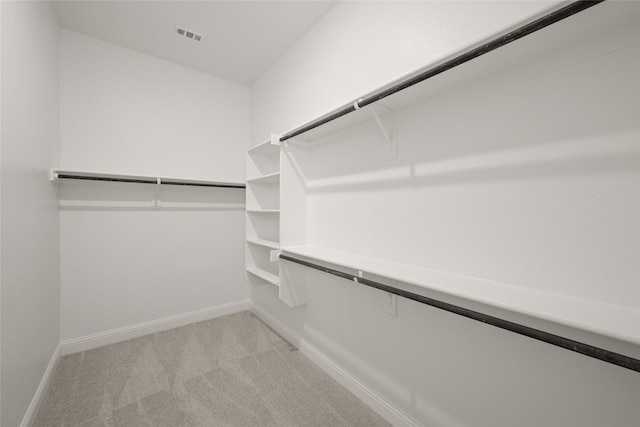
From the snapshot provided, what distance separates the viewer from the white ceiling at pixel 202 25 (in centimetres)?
186

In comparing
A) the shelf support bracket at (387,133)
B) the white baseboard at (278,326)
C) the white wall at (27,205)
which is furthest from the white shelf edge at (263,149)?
the white baseboard at (278,326)

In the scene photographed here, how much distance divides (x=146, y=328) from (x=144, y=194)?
1.33 meters

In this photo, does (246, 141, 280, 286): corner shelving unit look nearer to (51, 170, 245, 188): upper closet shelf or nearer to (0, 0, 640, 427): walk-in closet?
(0, 0, 640, 427): walk-in closet

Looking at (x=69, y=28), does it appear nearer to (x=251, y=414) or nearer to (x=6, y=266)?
(x=6, y=266)

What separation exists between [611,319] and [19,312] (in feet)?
8.29

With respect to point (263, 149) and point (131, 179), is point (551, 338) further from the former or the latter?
point (131, 179)

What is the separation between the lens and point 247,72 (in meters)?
2.76

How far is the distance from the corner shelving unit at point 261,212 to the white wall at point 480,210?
0.93m

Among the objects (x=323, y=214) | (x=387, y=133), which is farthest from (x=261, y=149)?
(x=387, y=133)

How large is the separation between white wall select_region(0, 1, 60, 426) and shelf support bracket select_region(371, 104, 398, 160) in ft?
6.14

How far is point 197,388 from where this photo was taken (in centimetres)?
171

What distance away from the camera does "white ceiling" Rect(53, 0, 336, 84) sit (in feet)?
6.10

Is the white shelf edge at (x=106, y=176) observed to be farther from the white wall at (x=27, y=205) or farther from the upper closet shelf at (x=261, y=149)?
the upper closet shelf at (x=261, y=149)

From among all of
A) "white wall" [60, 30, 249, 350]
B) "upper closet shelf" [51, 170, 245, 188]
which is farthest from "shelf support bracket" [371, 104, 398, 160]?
"white wall" [60, 30, 249, 350]
